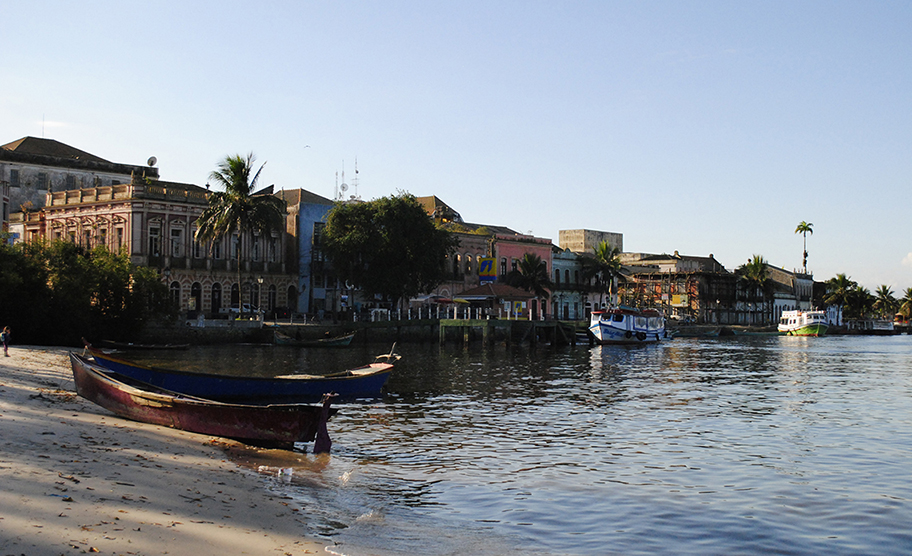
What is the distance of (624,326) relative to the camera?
7144 cm

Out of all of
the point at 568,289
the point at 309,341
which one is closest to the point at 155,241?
the point at 309,341

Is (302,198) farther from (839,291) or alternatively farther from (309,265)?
(839,291)

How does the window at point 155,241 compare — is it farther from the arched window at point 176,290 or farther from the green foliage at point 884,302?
the green foliage at point 884,302

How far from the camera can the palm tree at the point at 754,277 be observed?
404ft

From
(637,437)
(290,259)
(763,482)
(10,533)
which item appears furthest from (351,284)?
(10,533)

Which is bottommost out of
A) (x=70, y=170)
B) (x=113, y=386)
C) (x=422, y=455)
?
(x=422, y=455)

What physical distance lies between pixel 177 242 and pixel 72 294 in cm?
1962

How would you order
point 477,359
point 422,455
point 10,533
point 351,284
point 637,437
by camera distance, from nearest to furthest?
point 10,533, point 422,455, point 637,437, point 477,359, point 351,284

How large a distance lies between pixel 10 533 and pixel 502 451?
11359 millimetres

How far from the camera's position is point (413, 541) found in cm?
1102

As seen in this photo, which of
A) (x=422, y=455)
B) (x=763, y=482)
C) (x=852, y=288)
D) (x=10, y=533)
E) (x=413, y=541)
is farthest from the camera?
(x=852, y=288)

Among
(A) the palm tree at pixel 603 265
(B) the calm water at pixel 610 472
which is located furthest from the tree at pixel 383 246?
(A) the palm tree at pixel 603 265

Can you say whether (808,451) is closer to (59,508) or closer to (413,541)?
(413,541)

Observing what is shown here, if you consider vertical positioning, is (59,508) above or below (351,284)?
below
